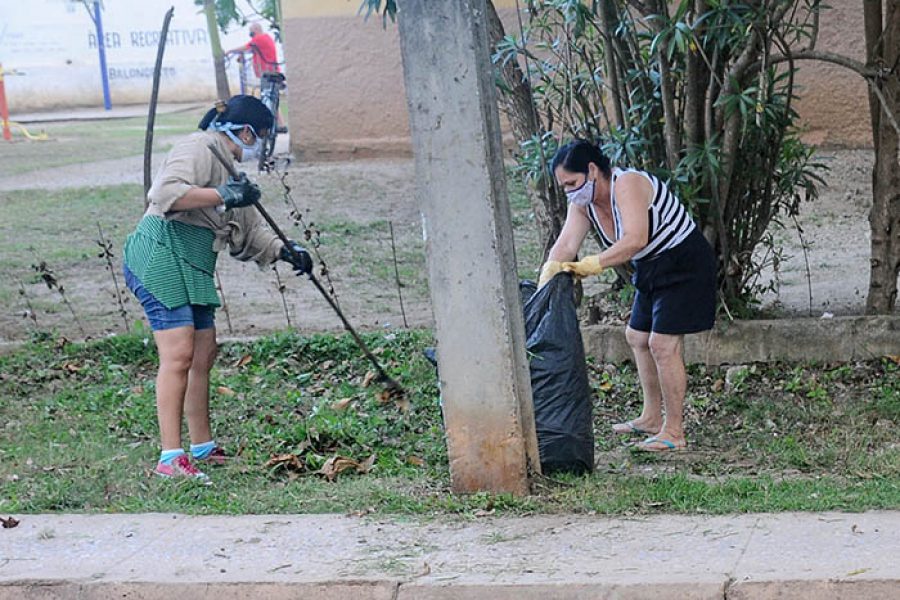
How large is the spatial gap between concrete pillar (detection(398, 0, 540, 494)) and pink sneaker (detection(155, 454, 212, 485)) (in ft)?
3.86

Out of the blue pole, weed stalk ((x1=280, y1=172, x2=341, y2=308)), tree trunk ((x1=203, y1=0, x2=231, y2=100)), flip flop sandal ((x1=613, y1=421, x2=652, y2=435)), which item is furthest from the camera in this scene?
the blue pole

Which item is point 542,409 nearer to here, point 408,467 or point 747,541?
point 408,467

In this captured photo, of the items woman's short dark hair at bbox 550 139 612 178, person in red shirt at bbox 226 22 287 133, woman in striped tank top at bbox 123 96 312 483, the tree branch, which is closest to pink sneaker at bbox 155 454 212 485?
woman in striped tank top at bbox 123 96 312 483

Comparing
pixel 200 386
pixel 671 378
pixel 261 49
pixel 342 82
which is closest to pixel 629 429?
pixel 671 378

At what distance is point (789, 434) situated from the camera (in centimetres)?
582

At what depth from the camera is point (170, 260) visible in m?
5.30

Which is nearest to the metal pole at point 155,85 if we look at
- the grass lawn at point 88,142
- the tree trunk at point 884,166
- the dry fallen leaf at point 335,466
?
the dry fallen leaf at point 335,466

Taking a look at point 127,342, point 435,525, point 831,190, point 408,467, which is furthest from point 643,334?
point 831,190

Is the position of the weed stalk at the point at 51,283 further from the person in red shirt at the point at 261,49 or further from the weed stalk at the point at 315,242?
the person in red shirt at the point at 261,49

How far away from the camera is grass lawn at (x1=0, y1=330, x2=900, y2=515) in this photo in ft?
16.0

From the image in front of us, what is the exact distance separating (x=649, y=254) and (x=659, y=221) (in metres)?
0.16

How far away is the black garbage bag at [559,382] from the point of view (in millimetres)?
5070

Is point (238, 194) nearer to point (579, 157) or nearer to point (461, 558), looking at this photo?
point (579, 157)

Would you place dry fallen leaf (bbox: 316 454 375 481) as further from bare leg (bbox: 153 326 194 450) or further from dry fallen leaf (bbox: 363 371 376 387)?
dry fallen leaf (bbox: 363 371 376 387)
